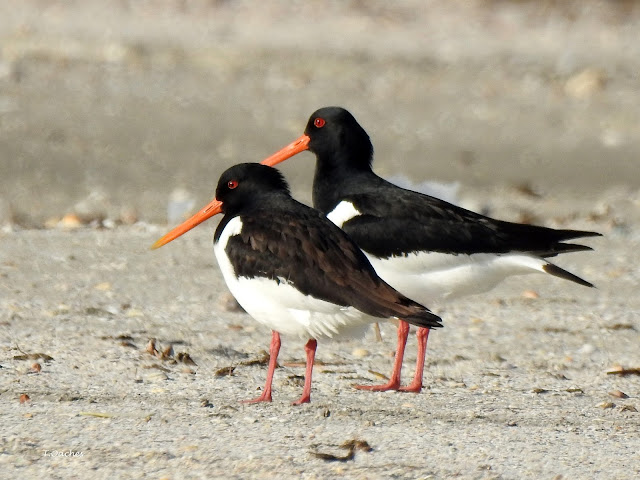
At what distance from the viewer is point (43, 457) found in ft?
13.6

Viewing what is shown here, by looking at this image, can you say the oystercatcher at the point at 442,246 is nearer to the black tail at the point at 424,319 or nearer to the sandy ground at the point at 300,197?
the sandy ground at the point at 300,197

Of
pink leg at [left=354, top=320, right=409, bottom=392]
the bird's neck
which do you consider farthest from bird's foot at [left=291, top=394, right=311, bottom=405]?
the bird's neck

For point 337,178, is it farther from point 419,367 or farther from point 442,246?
point 419,367

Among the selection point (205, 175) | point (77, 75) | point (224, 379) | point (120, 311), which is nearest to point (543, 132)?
point (205, 175)

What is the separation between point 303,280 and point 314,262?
0.31 feet

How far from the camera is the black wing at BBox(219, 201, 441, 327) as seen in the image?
187 inches

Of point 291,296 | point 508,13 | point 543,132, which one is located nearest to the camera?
point 291,296

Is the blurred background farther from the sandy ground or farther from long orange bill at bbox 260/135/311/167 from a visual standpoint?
long orange bill at bbox 260/135/311/167

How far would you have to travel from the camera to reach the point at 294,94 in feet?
48.7

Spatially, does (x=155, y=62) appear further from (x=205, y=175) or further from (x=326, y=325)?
(x=326, y=325)

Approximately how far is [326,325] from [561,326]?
220 centimetres

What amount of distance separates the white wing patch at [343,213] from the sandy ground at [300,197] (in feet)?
1.99

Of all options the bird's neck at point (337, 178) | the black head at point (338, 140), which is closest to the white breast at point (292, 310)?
the bird's neck at point (337, 178)

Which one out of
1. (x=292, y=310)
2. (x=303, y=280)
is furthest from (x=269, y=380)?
(x=303, y=280)
